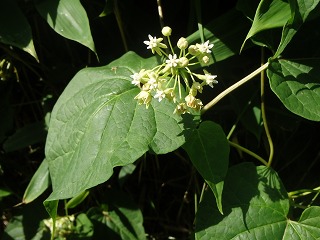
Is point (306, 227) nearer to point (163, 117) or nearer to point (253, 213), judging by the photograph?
point (253, 213)

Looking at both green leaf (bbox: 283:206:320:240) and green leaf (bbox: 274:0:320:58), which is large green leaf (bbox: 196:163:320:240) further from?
green leaf (bbox: 274:0:320:58)

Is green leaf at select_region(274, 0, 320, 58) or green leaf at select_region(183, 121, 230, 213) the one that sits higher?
green leaf at select_region(274, 0, 320, 58)

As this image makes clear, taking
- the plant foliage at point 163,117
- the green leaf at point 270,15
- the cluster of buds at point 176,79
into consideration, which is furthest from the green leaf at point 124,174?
the green leaf at point 270,15

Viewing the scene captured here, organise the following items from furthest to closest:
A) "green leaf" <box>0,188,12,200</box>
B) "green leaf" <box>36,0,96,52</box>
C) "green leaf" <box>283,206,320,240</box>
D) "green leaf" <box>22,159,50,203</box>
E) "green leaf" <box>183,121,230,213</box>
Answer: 1. "green leaf" <box>0,188,12,200</box>
2. "green leaf" <box>22,159,50,203</box>
3. "green leaf" <box>36,0,96,52</box>
4. "green leaf" <box>283,206,320,240</box>
5. "green leaf" <box>183,121,230,213</box>

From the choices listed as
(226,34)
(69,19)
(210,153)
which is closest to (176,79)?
(210,153)

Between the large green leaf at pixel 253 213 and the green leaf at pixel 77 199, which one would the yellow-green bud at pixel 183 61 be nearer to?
the large green leaf at pixel 253 213

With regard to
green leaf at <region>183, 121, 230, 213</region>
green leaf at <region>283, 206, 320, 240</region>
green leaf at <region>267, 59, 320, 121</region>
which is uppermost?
green leaf at <region>267, 59, 320, 121</region>

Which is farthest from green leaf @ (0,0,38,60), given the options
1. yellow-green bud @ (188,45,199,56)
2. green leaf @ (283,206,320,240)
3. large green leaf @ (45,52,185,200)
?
green leaf @ (283,206,320,240)
